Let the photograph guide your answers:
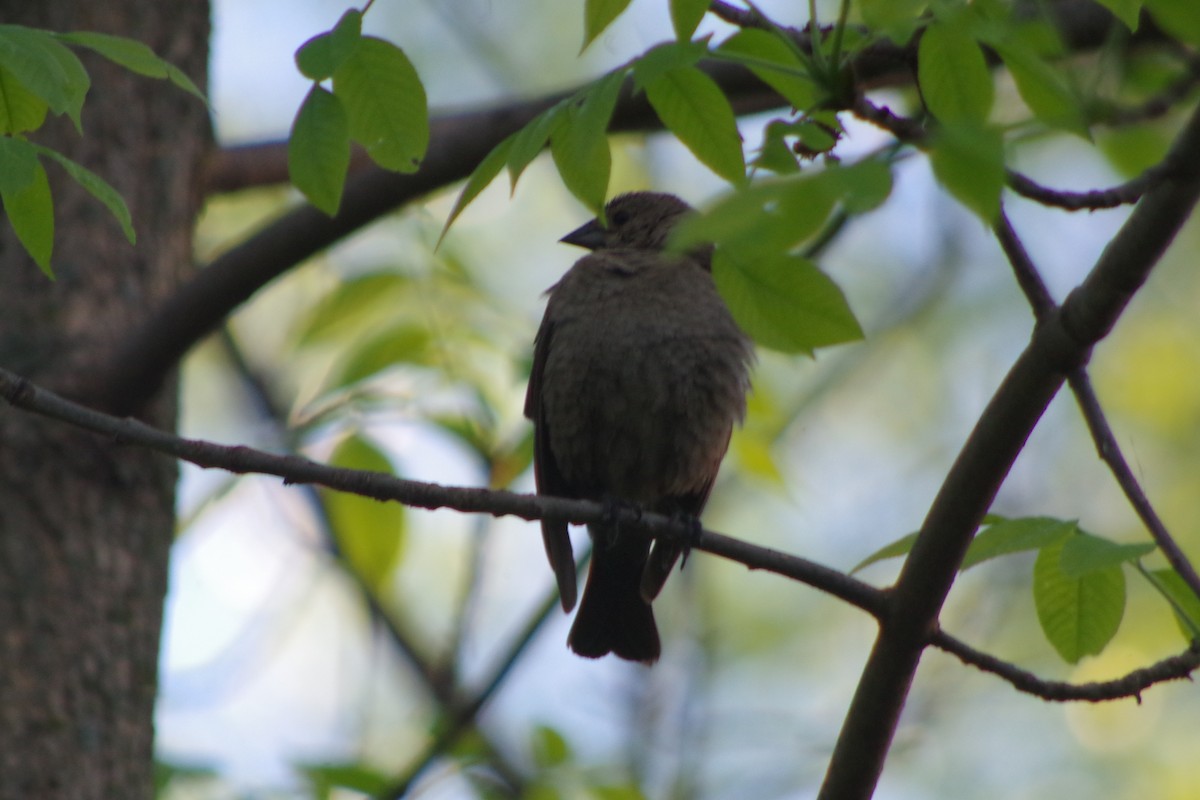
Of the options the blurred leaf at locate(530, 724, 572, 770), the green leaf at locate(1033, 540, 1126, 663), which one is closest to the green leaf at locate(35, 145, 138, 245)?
the green leaf at locate(1033, 540, 1126, 663)

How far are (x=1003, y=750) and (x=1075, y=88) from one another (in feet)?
29.1

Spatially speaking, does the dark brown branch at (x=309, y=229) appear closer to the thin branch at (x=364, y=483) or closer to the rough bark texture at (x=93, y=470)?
Answer: the rough bark texture at (x=93, y=470)

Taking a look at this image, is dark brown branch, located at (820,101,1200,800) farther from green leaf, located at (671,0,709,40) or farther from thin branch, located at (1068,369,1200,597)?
green leaf, located at (671,0,709,40)

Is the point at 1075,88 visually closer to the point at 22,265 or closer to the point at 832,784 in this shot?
the point at 832,784

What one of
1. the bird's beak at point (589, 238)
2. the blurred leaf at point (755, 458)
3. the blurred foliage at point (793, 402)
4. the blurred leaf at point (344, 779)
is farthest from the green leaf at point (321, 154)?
the bird's beak at point (589, 238)

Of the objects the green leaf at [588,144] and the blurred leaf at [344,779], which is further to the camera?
the blurred leaf at [344,779]

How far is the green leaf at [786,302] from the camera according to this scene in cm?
210

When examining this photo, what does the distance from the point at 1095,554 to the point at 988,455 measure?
0.27 meters

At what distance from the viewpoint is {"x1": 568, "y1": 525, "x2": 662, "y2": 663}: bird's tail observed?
193 inches

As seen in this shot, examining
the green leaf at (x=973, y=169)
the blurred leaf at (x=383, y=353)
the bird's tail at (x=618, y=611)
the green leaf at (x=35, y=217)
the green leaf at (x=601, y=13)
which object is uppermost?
the blurred leaf at (x=383, y=353)

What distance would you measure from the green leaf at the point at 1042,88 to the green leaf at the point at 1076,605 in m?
0.83

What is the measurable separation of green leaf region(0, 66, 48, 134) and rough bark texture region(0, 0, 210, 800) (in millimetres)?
1509

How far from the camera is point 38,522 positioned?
3674 mm

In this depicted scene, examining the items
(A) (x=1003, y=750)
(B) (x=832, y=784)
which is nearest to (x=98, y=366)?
(B) (x=832, y=784)
